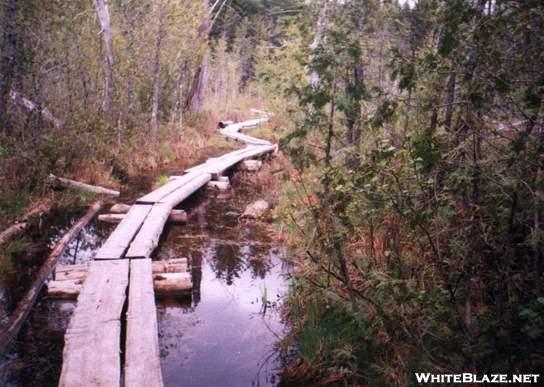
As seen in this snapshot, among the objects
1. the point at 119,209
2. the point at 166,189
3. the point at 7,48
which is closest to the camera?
the point at 7,48

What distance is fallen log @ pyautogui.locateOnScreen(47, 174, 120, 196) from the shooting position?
25.4ft

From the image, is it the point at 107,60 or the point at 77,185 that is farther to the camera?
the point at 107,60

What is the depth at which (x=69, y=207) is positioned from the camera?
759cm

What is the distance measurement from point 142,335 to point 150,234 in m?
2.59

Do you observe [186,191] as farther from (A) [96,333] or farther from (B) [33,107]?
(A) [96,333]

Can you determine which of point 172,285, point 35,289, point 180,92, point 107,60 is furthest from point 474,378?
point 180,92

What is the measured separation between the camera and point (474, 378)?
2.71 meters

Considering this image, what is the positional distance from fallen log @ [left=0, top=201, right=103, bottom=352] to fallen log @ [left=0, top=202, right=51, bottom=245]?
563 millimetres

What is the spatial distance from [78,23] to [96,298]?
7241mm

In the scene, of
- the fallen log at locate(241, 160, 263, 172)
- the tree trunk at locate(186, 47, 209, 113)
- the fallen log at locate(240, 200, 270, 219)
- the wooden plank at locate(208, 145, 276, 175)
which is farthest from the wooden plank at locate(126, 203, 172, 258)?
the tree trunk at locate(186, 47, 209, 113)

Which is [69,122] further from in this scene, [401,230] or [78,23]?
[401,230]

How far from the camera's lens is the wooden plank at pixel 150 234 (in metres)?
5.37

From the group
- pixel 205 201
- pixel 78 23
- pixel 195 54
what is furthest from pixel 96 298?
pixel 195 54

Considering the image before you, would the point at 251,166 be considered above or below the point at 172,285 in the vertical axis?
above
